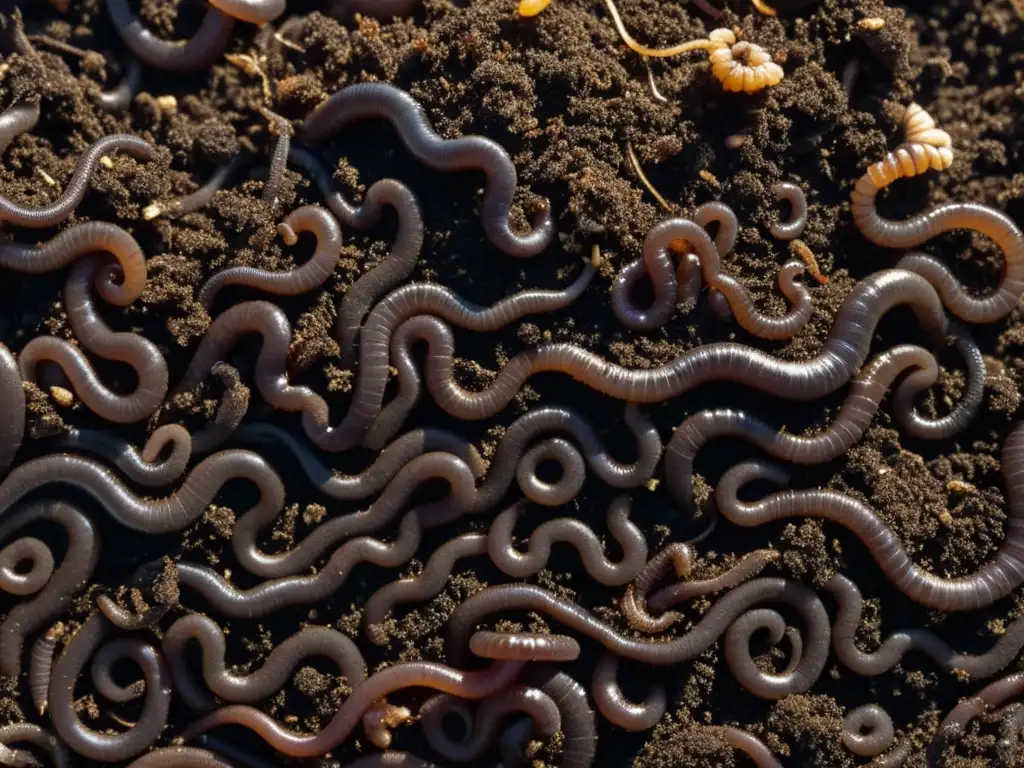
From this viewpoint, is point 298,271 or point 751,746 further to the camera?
point 298,271

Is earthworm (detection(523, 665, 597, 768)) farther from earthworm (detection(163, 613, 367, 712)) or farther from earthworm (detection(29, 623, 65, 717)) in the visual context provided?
earthworm (detection(29, 623, 65, 717))

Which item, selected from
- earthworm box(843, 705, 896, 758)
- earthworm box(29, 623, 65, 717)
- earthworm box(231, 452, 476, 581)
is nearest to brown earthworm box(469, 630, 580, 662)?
earthworm box(231, 452, 476, 581)

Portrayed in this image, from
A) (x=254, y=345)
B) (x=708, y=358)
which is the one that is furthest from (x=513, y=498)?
(x=254, y=345)

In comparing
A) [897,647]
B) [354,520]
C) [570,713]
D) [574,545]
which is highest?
[897,647]

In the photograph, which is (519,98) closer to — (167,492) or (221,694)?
(167,492)

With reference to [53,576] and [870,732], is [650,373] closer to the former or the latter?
[870,732]

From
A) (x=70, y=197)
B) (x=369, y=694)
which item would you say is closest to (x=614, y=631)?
(x=369, y=694)
